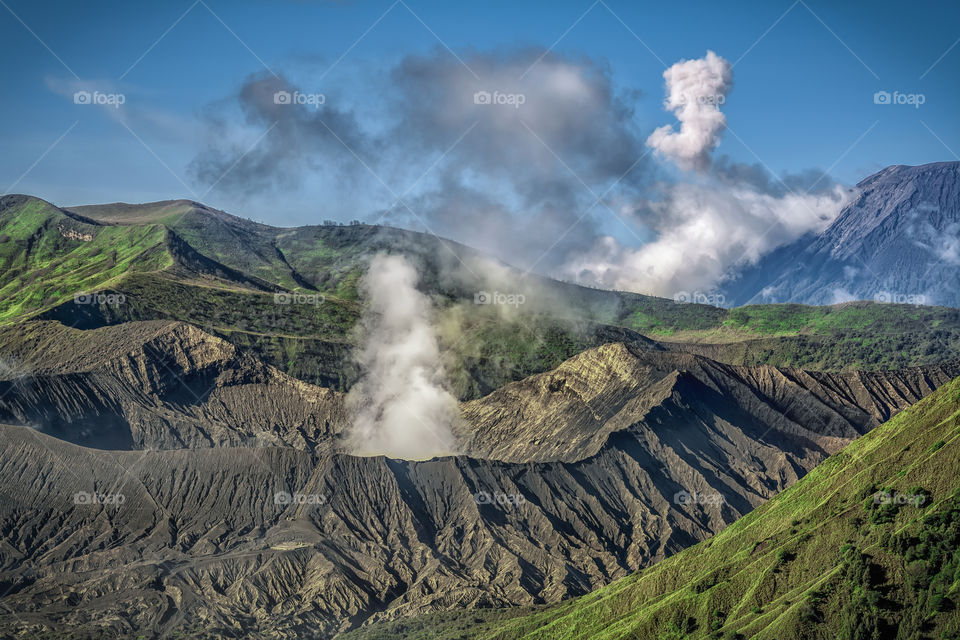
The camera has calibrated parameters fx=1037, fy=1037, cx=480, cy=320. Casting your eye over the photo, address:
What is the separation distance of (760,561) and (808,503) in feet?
38.4

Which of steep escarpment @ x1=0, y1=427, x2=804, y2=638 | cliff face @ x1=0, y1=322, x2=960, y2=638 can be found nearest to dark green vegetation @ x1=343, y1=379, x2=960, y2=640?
cliff face @ x1=0, y1=322, x2=960, y2=638

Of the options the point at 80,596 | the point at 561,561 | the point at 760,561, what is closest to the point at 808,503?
the point at 760,561

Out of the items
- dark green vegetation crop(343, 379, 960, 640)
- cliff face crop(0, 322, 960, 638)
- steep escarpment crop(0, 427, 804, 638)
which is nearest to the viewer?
dark green vegetation crop(343, 379, 960, 640)

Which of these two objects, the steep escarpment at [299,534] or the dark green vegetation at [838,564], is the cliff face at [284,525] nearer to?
the steep escarpment at [299,534]

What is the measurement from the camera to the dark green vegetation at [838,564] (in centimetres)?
8112

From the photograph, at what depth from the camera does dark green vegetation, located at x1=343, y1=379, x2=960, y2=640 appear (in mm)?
81125

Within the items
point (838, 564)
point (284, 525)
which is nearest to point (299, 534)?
point (284, 525)

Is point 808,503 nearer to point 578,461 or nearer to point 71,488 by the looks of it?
point 578,461

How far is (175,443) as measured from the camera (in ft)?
640

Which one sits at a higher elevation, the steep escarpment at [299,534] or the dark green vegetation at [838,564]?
the steep escarpment at [299,534]

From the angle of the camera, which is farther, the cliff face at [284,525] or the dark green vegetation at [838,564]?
the cliff face at [284,525]

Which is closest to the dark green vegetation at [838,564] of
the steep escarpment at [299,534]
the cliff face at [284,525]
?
the cliff face at [284,525]

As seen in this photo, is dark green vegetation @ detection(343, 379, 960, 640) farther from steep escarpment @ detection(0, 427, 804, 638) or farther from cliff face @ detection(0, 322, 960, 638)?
steep escarpment @ detection(0, 427, 804, 638)

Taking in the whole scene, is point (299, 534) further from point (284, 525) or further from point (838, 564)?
point (838, 564)
